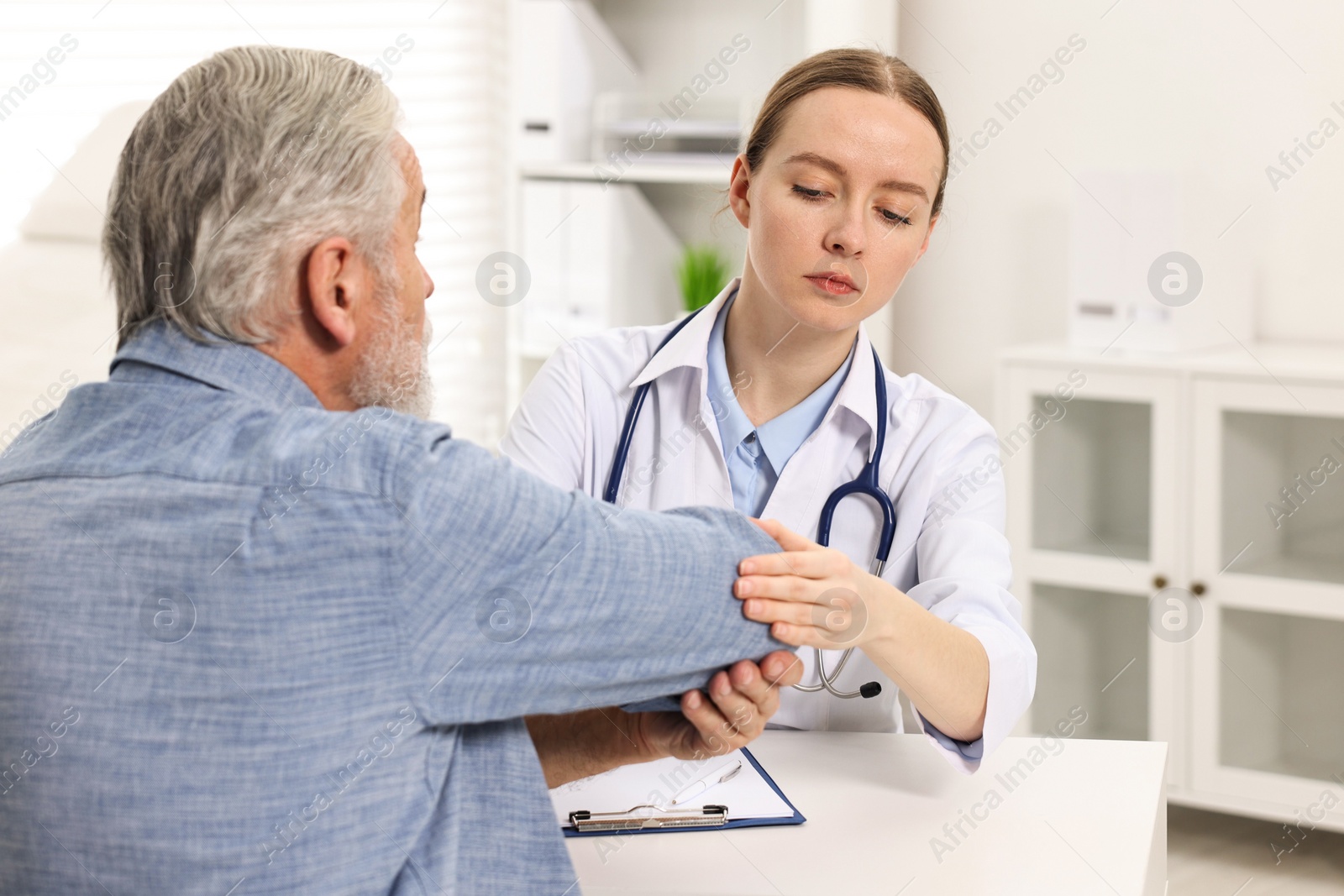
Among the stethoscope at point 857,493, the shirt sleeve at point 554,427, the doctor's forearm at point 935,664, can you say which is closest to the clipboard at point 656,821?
the doctor's forearm at point 935,664

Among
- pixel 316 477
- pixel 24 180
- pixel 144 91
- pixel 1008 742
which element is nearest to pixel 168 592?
pixel 316 477

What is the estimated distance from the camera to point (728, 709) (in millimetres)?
1014

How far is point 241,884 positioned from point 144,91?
7.46 feet

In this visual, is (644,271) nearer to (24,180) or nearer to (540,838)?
(24,180)

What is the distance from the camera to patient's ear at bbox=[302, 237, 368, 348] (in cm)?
92

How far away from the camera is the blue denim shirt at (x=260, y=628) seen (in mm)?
804

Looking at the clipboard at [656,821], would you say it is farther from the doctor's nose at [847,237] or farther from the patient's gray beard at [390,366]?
the doctor's nose at [847,237]

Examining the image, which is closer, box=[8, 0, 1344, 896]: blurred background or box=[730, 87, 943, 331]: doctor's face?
box=[730, 87, 943, 331]: doctor's face

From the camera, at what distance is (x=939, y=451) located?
5.06ft

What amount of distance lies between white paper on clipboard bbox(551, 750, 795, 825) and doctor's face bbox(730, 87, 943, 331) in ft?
1.93

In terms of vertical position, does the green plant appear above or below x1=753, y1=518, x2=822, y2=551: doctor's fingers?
above

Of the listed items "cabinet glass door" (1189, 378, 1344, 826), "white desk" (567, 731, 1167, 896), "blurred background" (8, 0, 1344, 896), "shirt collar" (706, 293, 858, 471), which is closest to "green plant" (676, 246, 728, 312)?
"blurred background" (8, 0, 1344, 896)

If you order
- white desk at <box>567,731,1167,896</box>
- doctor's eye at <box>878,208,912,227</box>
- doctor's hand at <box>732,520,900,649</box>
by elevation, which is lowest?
white desk at <box>567,731,1167,896</box>

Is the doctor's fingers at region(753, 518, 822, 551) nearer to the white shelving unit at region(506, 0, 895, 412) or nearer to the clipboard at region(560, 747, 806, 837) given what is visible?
the clipboard at region(560, 747, 806, 837)
